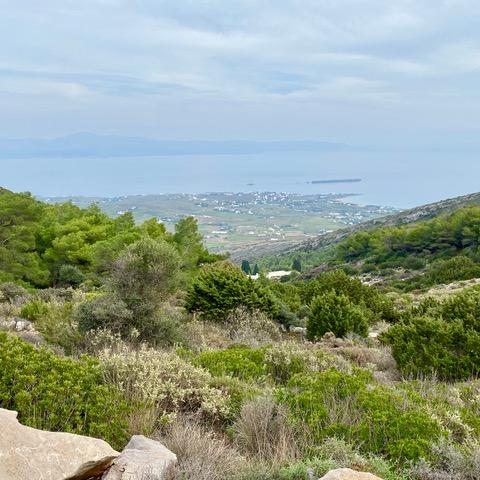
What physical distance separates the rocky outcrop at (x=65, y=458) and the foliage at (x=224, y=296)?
1013cm

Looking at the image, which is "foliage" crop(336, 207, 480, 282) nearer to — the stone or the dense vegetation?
the dense vegetation

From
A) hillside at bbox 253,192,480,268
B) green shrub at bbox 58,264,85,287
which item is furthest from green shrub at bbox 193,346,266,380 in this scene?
hillside at bbox 253,192,480,268

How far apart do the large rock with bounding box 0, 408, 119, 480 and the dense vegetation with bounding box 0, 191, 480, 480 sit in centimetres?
54

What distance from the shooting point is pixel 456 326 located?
910 centimetres

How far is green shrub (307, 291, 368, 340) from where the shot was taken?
42.9 feet

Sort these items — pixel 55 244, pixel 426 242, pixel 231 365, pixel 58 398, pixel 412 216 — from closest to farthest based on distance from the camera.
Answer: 1. pixel 58 398
2. pixel 231 365
3. pixel 55 244
4. pixel 426 242
5. pixel 412 216

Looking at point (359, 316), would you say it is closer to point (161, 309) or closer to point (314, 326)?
point (314, 326)

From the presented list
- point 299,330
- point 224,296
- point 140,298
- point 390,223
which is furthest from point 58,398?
point 390,223

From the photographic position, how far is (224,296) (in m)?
14.1

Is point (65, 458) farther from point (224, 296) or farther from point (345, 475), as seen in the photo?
point (224, 296)

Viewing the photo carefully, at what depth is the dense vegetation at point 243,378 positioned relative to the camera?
4.19 m

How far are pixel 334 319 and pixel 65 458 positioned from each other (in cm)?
1023

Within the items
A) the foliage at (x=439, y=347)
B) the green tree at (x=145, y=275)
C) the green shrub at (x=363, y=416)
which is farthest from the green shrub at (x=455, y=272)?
the green shrub at (x=363, y=416)

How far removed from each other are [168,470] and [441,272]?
32649 millimetres
